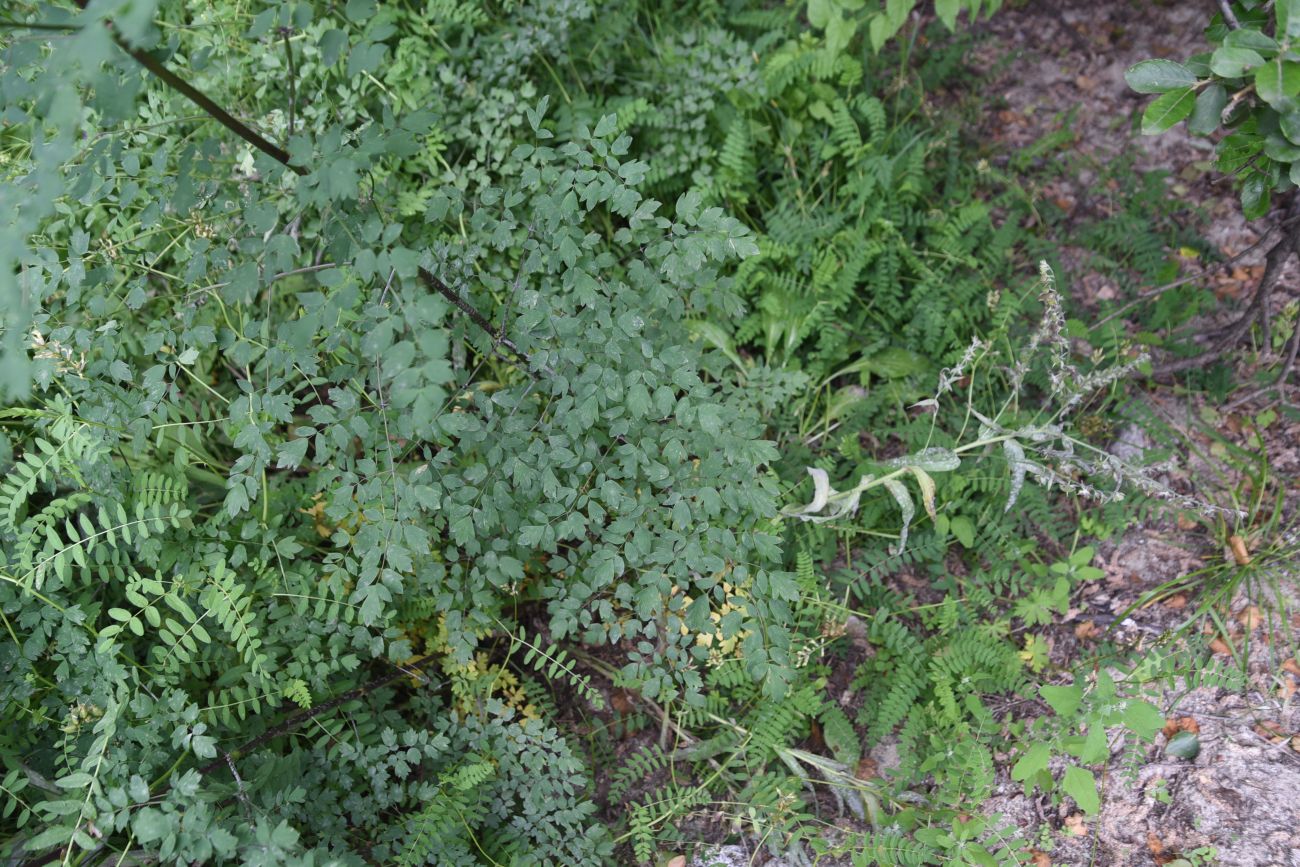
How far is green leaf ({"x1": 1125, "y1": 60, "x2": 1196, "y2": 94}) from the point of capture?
204cm

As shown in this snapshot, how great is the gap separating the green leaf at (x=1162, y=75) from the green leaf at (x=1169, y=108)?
0.06 feet

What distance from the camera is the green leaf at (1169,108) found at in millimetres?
2061

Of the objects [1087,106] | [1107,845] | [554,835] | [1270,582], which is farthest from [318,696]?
[1087,106]

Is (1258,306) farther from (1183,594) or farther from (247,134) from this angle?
(247,134)

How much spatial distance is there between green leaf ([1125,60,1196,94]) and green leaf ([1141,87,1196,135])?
2 centimetres

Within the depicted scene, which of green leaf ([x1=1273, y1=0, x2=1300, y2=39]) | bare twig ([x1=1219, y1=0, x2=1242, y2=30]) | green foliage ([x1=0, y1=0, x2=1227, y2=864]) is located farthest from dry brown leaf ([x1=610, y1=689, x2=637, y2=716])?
bare twig ([x1=1219, y1=0, x2=1242, y2=30])

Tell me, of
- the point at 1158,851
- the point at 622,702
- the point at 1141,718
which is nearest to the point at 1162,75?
the point at 1141,718

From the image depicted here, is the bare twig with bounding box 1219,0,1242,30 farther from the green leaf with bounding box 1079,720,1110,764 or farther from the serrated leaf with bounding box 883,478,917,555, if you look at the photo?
the green leaf with bounding box 1079,720,1110,764

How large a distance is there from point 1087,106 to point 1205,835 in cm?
292

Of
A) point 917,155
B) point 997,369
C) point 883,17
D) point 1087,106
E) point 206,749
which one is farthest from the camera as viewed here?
point 1087,106

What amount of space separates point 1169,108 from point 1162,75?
0.08m

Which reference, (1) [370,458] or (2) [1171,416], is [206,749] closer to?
(1) [370,458]

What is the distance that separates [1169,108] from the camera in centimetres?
207

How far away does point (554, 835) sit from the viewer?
7.57 ft
